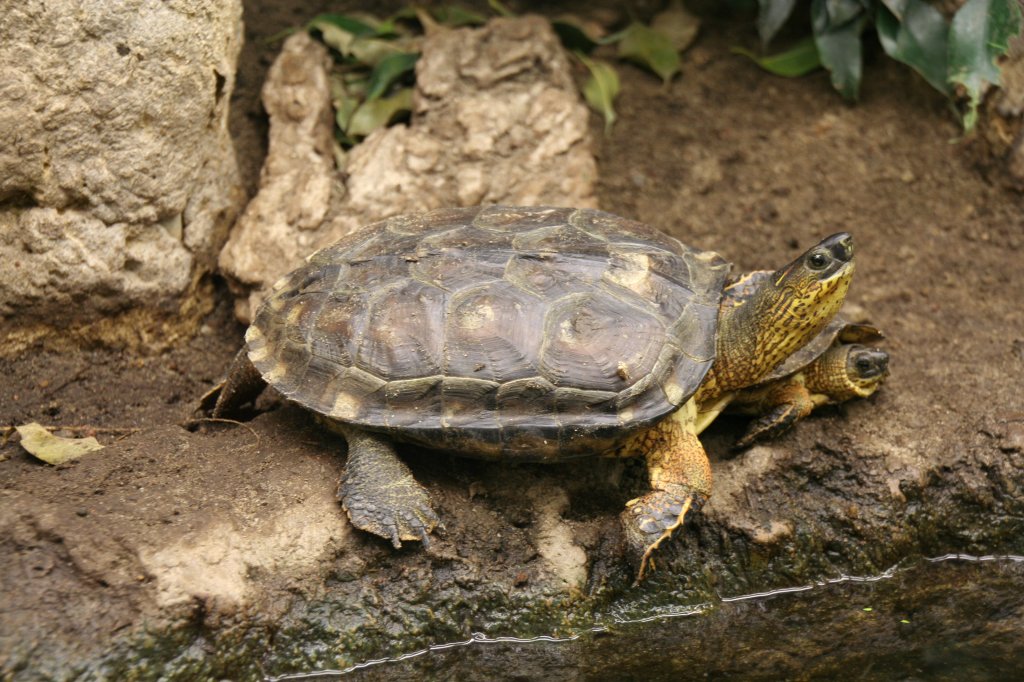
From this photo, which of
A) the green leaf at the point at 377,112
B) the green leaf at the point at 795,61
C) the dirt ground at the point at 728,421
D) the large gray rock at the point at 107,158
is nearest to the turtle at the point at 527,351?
the dirt ground at the point at 728,421

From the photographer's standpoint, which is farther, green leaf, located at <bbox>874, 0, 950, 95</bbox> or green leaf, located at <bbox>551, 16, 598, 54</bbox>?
green leaf, located at <bbox>551, 16, 598, 54</bbox>

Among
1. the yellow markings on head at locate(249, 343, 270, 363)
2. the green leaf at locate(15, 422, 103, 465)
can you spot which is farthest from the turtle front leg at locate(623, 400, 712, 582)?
the green leaf at locate(15, 422, 103, 465)

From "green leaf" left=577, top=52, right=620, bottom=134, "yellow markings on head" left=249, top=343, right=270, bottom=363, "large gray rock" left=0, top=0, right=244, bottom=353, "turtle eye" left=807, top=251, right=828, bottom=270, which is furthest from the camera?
"green leaf" left=577, top=52, right=620, bottom=134

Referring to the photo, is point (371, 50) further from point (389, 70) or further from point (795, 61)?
point (795, 61)

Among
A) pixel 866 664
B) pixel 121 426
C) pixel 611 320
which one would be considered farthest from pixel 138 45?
pixel 866 664

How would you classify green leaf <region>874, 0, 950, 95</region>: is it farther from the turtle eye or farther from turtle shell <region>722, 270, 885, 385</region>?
the turtle eye

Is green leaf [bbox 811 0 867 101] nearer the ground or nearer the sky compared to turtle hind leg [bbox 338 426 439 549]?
nearer the sky

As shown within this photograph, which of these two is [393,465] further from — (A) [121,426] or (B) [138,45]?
(B) [138,45]
